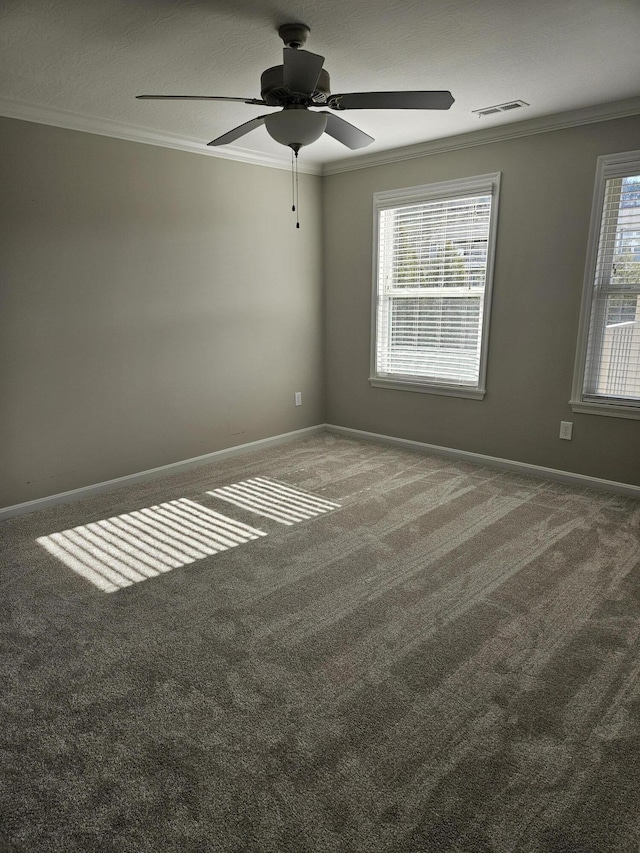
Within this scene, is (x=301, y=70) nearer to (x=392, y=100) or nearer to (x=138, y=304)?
(x=392, y=100)

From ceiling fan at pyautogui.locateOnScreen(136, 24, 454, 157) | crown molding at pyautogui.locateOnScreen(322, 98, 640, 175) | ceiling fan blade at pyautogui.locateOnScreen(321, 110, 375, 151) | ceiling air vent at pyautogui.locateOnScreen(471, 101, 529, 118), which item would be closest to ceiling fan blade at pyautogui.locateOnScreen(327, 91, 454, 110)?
ceiling fan at pyautogui.locateOnScreen(136, 24, 454, 157)

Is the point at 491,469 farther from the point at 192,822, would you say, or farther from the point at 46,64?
the point at 46,64

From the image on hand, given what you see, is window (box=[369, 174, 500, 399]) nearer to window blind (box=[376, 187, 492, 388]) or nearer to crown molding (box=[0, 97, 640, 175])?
window blind (box=[376, 187, 492, 388])

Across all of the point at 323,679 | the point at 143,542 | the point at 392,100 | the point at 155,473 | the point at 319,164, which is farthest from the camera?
the point at 319,164

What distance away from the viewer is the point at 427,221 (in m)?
4.53

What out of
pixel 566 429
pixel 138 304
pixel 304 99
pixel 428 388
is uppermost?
pixel 304 99

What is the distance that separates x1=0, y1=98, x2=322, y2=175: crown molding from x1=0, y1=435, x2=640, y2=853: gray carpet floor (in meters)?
2.43

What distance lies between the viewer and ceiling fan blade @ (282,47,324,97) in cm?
208

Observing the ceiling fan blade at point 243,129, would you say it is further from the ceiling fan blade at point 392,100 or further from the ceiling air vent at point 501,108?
the ceiling air vent at point 501,108

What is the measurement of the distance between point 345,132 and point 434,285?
1.93 meters

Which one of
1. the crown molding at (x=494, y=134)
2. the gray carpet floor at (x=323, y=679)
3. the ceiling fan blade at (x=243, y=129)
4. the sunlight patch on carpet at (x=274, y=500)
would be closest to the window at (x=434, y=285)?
the crown molding at (x=494, y=134)

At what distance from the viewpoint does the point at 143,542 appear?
320 centimetres

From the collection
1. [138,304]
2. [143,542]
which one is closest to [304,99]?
[138,304]

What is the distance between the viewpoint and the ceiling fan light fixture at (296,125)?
7.94 ft
